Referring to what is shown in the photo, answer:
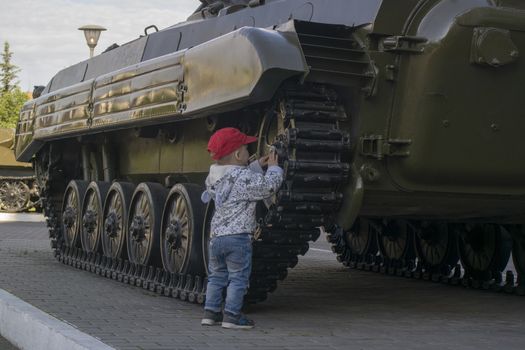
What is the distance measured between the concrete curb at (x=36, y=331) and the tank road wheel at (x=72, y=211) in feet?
15.8

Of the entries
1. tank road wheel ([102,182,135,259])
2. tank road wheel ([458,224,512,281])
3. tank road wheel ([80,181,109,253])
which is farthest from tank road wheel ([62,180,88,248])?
tank road wheel ([458,224,512,281])

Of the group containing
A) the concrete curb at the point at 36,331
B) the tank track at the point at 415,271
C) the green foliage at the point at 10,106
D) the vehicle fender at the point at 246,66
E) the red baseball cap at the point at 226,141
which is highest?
the green foliage at the point at 10,106

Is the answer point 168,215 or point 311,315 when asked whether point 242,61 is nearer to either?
point 311,315

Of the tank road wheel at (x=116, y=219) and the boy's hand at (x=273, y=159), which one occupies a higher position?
the boy's hand at (x=273, y=159)

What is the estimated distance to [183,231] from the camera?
34.8 feet

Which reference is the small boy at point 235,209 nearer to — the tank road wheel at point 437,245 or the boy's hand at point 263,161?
the boy's hand at point 263,161

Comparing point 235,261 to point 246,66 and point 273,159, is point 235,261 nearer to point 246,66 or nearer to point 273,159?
point 273,159

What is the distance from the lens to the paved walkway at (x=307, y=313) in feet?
25.5

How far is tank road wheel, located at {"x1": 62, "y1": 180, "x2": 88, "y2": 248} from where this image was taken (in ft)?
46.6

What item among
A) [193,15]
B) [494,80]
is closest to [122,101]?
[193,15]

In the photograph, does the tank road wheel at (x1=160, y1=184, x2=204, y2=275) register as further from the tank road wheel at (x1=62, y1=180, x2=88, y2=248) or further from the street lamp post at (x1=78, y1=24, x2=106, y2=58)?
the street lamp post at (x1=78, y1=24, x2=106, y2=58)

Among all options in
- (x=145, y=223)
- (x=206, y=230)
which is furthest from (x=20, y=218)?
(x=206, y=230)

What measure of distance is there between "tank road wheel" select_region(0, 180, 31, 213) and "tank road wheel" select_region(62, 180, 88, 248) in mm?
19101

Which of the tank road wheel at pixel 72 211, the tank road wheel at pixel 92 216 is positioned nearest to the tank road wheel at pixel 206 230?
the tank road wheel at pixel 92 216
